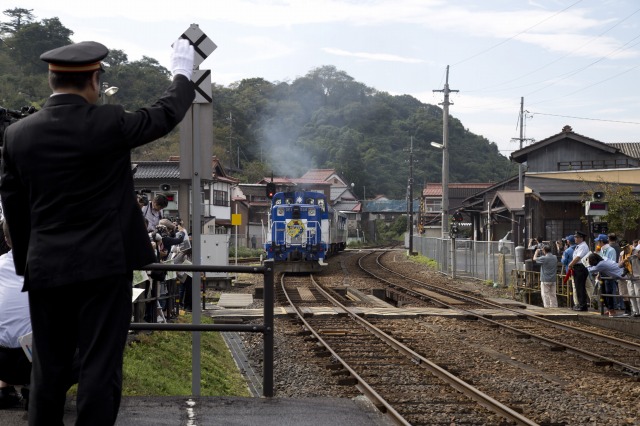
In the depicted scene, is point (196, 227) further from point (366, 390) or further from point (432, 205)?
point (432, 205)

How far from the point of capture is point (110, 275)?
3139 mm

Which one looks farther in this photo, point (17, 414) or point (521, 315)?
point (521, 315)

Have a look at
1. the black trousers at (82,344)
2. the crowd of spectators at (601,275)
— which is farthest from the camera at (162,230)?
the black trousers at (82,344)

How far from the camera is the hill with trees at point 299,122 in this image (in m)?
61.8

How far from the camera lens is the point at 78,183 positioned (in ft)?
10.4

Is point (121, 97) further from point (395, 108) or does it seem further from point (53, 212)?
point (53, 212)

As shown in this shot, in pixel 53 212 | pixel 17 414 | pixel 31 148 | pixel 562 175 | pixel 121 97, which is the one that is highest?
pixel 121 97

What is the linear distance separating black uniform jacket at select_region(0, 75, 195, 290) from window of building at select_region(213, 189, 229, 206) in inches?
1958

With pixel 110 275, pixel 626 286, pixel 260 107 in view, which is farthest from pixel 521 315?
pixel 260 107

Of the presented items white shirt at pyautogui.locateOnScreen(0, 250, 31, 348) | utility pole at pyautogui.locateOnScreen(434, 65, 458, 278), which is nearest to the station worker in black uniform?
white shirt at pyautogui.locateOnScreen(0, 250, 31, 348)

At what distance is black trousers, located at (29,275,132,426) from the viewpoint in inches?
123

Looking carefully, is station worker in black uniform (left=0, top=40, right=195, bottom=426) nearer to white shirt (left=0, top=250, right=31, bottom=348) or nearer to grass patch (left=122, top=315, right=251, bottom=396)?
white shirt (left=0, top=250, right=31, bottom=348)

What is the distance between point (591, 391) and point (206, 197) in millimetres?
44049

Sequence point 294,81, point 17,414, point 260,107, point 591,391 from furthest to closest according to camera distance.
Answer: point 294,81 < point 260,107 < point 591,391 < point 17,414
